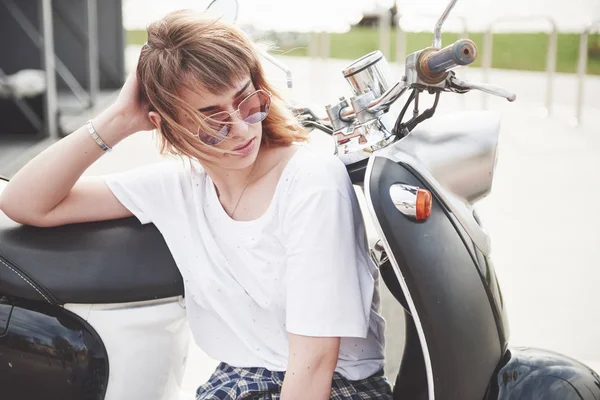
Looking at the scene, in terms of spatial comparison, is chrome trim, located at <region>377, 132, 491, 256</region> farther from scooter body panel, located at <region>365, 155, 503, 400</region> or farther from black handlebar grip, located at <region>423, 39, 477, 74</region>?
black handlebar grip, located at <region>423, 39, 477, 74</region>

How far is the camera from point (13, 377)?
1394 millimetres

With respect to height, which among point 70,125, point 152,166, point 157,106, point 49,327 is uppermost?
point 157,106

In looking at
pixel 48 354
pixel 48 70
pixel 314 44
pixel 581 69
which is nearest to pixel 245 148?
pixel 48 354

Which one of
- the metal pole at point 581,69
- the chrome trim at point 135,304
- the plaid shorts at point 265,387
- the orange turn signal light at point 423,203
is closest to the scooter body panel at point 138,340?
the chrome trim at point 135,304

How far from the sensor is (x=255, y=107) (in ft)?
4.28

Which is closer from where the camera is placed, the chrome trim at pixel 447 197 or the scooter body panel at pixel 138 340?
the chrome trim at pixel 447 197

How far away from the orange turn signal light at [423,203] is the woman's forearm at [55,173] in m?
0.66

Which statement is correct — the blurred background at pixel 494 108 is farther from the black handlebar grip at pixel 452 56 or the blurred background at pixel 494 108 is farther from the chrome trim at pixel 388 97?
the black handlebar grip at pixel 452 56

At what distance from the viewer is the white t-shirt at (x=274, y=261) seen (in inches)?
48.0

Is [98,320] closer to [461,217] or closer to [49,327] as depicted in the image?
[49,327]

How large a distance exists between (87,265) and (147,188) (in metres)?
0.20

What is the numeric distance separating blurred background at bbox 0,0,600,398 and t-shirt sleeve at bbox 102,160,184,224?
0.30 m

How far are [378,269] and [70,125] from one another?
5.88 metres

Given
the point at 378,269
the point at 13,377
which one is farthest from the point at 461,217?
the point at 13,377
